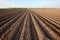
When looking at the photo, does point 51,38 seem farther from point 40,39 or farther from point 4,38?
point 4,38

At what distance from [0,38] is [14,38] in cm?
78

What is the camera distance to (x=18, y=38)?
26.8ft

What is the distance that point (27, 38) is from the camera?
26.7 feet

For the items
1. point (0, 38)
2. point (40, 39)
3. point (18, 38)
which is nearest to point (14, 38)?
point (18, 38)

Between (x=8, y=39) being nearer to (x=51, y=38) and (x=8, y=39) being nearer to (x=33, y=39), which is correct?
(x=33, y=39)

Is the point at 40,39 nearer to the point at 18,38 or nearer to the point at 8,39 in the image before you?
the point at 18,38

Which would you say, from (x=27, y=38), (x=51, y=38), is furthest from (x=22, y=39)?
(x=51, y=38)

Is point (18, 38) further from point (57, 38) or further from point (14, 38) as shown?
point (57, 38)

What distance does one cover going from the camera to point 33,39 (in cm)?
799

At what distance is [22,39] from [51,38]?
1.66 meters

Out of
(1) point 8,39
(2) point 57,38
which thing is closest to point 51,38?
(2) point 57,38

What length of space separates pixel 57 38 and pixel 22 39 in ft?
6.56

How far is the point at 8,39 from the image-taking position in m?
7.99

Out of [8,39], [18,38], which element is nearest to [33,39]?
[18,38]
